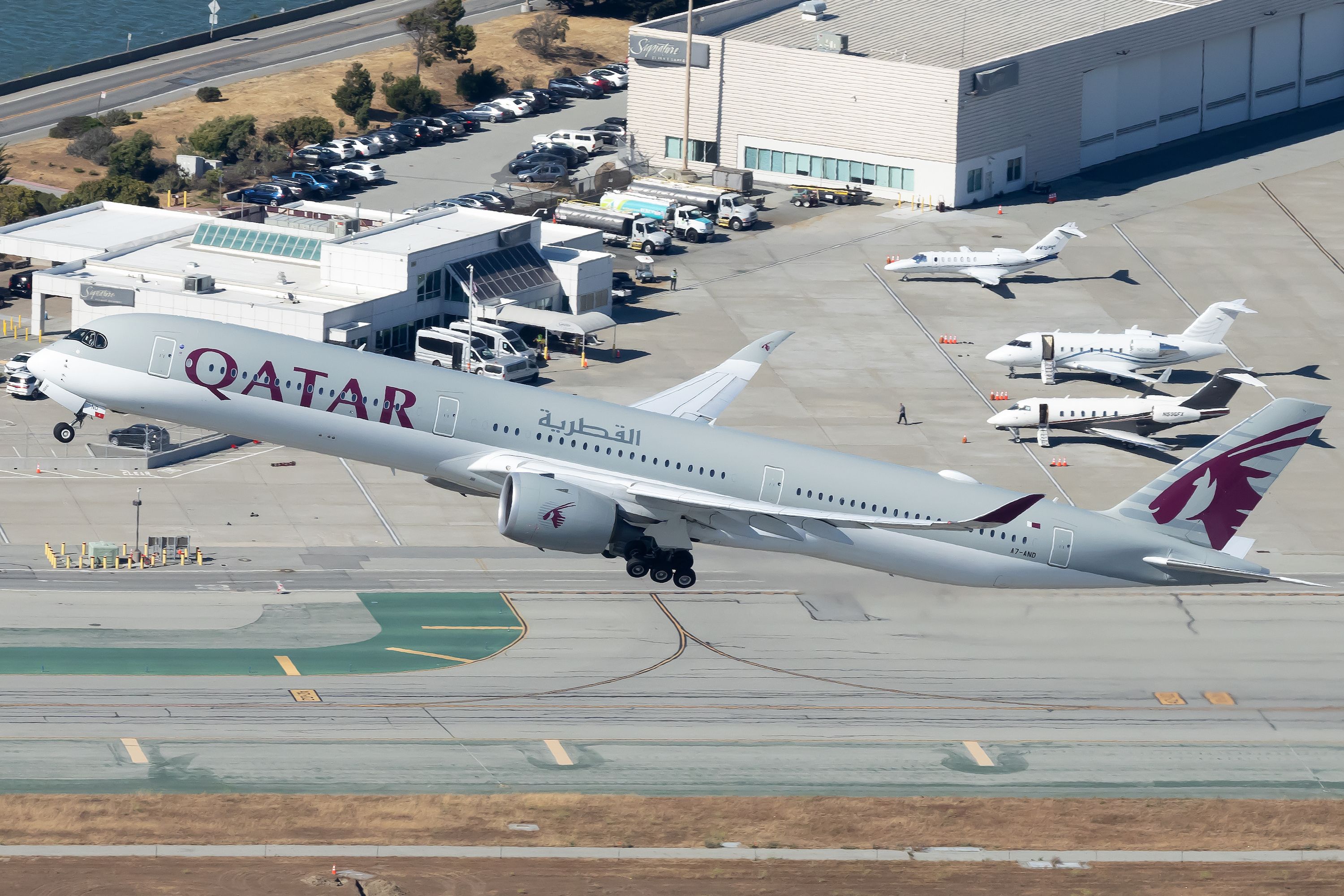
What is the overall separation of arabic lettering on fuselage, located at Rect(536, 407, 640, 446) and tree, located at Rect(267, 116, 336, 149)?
112 m

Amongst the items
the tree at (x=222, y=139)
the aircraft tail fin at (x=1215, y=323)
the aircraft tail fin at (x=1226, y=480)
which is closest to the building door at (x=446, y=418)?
the aircraft tail fin at (x=1226, y=480)

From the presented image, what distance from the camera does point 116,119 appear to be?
184 metres

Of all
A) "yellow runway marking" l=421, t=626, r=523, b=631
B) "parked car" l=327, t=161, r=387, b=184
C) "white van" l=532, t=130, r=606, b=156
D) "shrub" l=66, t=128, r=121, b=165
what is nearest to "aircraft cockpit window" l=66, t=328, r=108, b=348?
"yellow runway marking" l=421, t=626, r=523, b=631

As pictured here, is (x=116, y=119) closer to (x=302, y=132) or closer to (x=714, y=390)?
(x=302, y=132)

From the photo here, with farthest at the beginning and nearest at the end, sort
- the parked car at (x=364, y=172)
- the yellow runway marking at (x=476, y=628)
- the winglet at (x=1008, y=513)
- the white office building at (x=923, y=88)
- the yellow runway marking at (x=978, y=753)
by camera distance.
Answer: the white office building at (x=923, y=88), the parked car at (x=364, y=172), the yellow runway marking at (x=476, y=628), the yellow runway marking at (x=978, y=753), the winglet at (x=1008, y=513)

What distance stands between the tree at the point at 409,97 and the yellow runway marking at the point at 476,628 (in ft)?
370

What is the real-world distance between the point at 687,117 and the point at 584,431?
107 metres

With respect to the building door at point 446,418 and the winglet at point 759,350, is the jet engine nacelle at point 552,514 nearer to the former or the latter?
the building door at point 446,418

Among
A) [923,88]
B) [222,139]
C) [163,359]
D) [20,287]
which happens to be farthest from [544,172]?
[163,359]

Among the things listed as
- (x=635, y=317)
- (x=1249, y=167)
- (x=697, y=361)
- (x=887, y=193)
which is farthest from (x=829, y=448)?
(x=1249, y=167)

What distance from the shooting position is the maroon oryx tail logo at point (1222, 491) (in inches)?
3039

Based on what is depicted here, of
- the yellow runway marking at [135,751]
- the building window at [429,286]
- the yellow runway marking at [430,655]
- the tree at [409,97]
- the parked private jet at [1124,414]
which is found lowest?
the yellow runway marking at [135,751]

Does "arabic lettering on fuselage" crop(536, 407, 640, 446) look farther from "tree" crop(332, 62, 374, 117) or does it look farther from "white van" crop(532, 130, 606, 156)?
"tree" crop(332, 62, 374, 117)

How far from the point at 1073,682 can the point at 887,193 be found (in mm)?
93958
